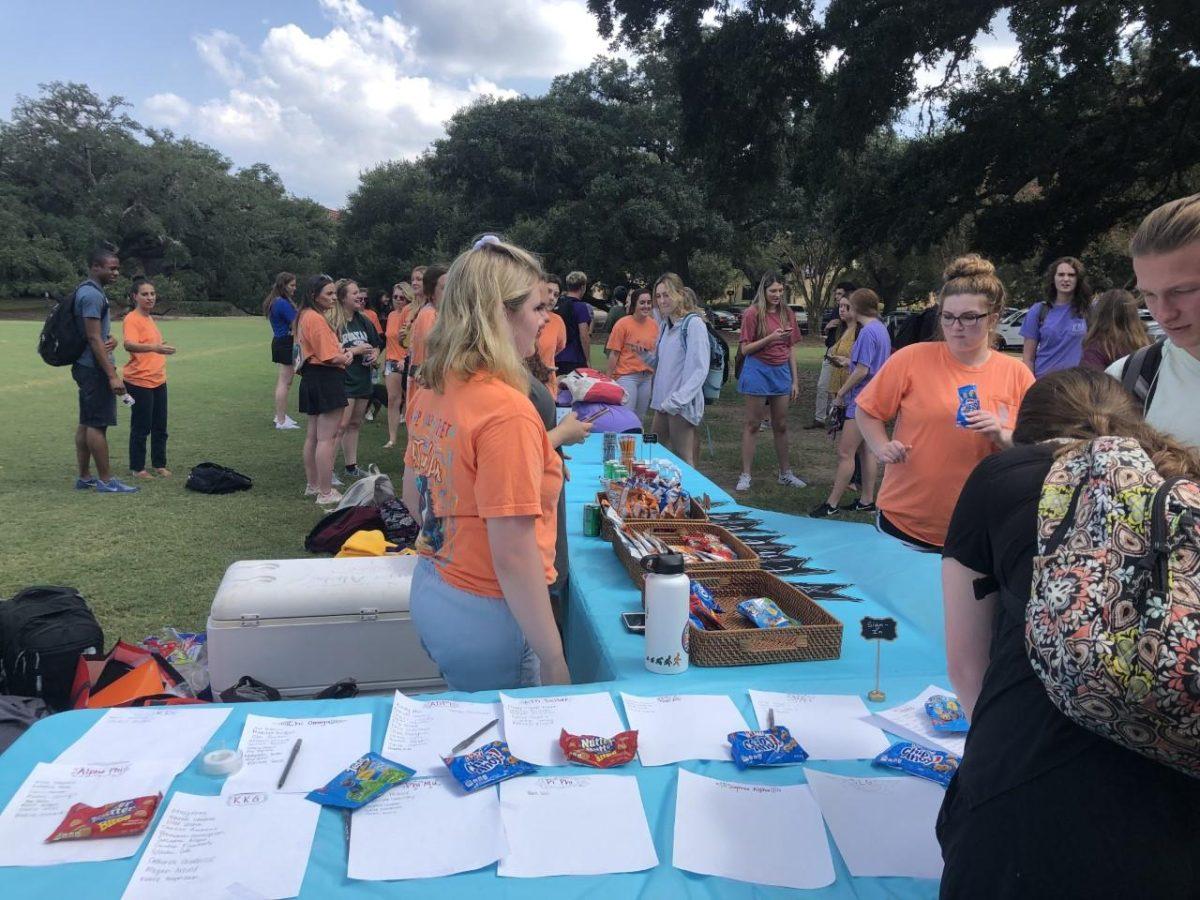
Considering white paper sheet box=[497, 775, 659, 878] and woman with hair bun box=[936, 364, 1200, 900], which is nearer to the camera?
woman with hair bun box=[936, 364, 1200, 900]

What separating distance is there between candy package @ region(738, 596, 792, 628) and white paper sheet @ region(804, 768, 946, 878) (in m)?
0.64

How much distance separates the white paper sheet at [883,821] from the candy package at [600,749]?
376 millimetres

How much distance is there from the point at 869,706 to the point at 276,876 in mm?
1354

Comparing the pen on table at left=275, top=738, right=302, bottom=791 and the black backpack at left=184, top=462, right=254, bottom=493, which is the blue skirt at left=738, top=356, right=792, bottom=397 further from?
the pen on table at left=275, top=738, right=302, bottom=791

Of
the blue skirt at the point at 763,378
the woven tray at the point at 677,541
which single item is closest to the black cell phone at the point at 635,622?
the woven tray at the point at 677,541

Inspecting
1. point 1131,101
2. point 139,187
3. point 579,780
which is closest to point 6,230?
point 139,187

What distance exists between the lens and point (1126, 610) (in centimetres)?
86

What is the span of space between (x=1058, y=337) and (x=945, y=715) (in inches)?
205

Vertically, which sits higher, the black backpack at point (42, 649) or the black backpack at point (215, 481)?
the black backpack at point (42, 649)

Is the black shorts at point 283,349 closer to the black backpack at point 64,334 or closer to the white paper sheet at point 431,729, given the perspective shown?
the black backpack at point 64,334

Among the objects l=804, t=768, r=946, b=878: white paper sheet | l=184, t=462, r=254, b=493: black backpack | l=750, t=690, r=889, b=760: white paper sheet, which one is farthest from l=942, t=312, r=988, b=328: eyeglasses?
l=184, t=462, r=254, b=493: black backpack

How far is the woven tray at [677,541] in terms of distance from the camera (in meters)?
2.67

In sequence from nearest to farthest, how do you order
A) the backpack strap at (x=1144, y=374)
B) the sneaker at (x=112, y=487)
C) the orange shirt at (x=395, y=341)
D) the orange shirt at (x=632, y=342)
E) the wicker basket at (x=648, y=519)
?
the backpack strap at (x=1144, y=374), the wicker basket at (x=648, y=519), the sneaker at (x=112, y=487), the orange shirt at (x=632, y=342), the orange shirt at (x=395, y=341)

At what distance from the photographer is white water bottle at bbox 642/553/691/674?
2.01m
